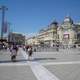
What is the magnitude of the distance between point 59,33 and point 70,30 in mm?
10119

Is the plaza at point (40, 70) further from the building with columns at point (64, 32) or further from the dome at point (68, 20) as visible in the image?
the dome at point (68, 20)

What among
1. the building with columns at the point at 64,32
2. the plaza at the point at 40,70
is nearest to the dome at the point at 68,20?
the building with columns at the point at 64,32

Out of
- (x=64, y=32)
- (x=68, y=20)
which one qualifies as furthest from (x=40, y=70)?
(x=68, y=20)

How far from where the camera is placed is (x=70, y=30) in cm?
14638

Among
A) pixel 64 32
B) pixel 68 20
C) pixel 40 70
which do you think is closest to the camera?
pixel 40 70

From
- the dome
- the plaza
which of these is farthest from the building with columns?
the plaza

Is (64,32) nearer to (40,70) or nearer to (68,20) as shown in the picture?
(68,20)

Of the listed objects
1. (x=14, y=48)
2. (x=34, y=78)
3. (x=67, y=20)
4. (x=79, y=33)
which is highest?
(x=67, y=20)

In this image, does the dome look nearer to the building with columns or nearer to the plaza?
the building with columns

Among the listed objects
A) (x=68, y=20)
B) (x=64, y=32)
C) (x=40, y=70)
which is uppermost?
(x=68, y=20)

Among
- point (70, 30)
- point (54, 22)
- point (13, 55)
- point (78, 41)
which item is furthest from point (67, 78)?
point (54, 22)

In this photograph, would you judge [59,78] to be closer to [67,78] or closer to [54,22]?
[67,78]

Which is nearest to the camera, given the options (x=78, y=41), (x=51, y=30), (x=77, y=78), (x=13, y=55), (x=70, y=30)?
(x=77, y=78)

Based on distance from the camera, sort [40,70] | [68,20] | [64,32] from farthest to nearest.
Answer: [68,20] → [64,32] → [40,70]
